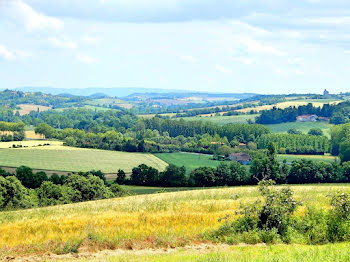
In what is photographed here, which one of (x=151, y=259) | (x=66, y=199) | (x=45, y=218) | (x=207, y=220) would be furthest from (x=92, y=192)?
(x=151, y=259)

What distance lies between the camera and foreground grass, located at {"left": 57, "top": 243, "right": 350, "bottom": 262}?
14.1 meters

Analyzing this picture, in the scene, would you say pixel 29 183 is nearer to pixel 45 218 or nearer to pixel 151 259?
pixel 45 218

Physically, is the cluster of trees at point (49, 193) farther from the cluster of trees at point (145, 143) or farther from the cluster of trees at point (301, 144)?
the cluster of trees at point (301, 144)

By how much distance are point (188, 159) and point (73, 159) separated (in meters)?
34.0

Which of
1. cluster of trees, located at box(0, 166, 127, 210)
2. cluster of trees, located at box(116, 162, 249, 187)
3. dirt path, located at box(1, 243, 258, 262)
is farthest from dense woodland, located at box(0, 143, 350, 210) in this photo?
dirt path, located at box(1, 243, 258, 262)

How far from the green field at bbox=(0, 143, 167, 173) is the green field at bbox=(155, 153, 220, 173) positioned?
354 cm

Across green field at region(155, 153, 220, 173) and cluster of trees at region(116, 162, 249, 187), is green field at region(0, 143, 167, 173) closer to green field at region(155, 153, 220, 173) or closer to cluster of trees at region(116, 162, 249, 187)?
green field at region(155, 153, 220, 173)

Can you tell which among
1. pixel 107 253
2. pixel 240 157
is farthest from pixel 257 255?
pixel 240 157

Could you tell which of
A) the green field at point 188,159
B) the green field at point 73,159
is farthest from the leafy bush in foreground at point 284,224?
the green field at point 188,159

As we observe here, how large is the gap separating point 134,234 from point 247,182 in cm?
7493

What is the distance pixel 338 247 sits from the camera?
627 inches

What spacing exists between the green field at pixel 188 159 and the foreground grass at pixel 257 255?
100236mm

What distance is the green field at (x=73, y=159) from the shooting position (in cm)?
11275

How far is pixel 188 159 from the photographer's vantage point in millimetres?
136375
